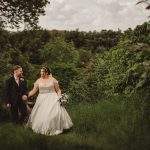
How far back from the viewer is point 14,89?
513 inches

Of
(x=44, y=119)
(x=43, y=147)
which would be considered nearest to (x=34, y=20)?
(x=44, y=119)

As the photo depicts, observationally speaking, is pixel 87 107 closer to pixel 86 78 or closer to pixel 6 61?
pixel 86 78

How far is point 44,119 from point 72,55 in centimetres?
3000

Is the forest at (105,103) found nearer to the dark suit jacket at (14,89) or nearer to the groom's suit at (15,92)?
the groom's suit at (15,92)

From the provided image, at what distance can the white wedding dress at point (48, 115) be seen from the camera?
12461 millimetres

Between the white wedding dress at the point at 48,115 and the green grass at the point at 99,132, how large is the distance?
0.37 m

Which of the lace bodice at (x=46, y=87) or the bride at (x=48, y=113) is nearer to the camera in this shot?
the bride at (x=48, y=113)

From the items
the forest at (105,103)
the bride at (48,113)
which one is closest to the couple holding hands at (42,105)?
the bride at (48,113)

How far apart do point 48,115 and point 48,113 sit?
6 centimetres

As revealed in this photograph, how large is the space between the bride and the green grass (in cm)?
39

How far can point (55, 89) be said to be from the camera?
44.1ft

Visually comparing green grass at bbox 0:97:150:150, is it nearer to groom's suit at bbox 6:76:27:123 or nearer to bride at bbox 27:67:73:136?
bride at bbox 27:67:73:136

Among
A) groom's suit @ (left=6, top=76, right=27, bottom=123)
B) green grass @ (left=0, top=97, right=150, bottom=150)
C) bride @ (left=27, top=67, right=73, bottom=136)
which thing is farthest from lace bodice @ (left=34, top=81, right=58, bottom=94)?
green grass @ (left=0, top=97, right=150, bottom=150)

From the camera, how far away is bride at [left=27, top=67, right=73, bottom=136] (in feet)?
40.9
